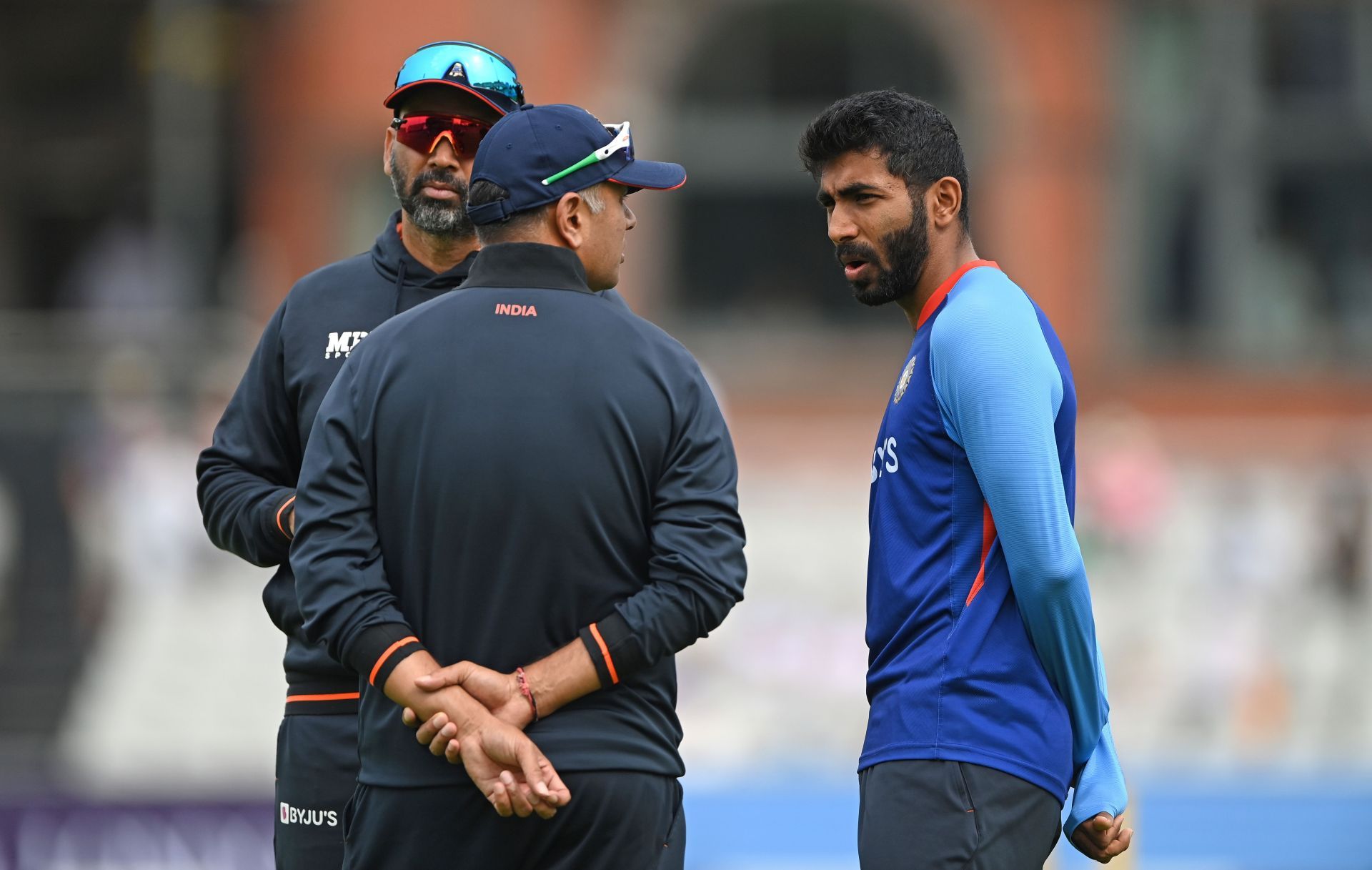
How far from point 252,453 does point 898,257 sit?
4.67ft

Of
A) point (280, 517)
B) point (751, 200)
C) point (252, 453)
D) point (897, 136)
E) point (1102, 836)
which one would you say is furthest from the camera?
point (751, 200)

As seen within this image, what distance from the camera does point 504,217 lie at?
3.17m

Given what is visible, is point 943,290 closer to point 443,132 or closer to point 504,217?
point 504,217

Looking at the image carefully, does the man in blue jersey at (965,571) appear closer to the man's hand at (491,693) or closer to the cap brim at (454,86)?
the man's hand at (491,693)

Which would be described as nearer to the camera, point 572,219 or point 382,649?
point 382,649

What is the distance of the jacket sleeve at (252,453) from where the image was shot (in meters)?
3.69

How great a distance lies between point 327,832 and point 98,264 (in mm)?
14769

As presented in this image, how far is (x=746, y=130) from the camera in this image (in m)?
17.1

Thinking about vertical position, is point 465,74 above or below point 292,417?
above

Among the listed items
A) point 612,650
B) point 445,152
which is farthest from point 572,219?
point 612,650

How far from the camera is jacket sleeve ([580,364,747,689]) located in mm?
3020

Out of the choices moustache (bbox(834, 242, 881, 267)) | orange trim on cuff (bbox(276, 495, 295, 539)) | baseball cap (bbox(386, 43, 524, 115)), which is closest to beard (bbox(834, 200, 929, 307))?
moustache (bbox(834, 242, 881, 267))

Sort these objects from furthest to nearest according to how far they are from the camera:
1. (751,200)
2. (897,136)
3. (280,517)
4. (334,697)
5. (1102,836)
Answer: (751,200), (334,697), (280,517), (897,136), (1102,836)

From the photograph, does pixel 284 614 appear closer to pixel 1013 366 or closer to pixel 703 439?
pixel 703 439
